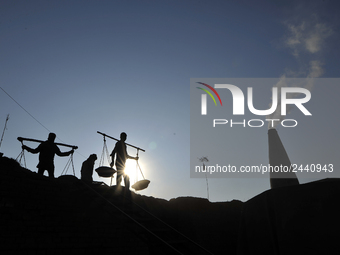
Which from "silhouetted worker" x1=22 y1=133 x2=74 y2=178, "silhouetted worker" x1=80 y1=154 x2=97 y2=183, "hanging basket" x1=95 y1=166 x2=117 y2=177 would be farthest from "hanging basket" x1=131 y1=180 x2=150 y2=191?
"silhouetted worker" x1=80 y1=154 x2=97 y2=183

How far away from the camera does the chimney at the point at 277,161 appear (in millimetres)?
13886

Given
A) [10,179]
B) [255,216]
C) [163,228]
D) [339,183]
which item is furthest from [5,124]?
[339,183]

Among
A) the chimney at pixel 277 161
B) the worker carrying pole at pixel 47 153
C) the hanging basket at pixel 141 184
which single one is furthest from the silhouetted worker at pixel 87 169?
the chimney at pixel 277 161

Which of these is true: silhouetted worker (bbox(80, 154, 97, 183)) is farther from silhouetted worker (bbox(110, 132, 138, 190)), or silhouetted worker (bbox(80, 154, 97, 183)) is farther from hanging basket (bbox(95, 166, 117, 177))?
silhouetted worker (bbox(110, 132, 138, 190))

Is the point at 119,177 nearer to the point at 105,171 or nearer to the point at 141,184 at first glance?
the point at 105,171

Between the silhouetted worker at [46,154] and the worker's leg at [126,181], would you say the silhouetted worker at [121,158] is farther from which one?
the silhouetted worker at [46,154]

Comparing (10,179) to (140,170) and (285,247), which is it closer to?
(140,170)

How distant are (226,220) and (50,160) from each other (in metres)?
9.95

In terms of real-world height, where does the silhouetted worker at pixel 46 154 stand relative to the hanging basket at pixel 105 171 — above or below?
above

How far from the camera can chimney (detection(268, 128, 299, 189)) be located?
45.6ft

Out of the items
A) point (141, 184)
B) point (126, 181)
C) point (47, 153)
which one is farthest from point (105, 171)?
point (47, 153)

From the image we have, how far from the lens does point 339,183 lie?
12.1ft

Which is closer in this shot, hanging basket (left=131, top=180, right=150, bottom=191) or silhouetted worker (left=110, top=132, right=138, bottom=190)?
silhouetted worker (left=110, top=132, right=138, bottom=190)

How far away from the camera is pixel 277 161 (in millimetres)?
15156
